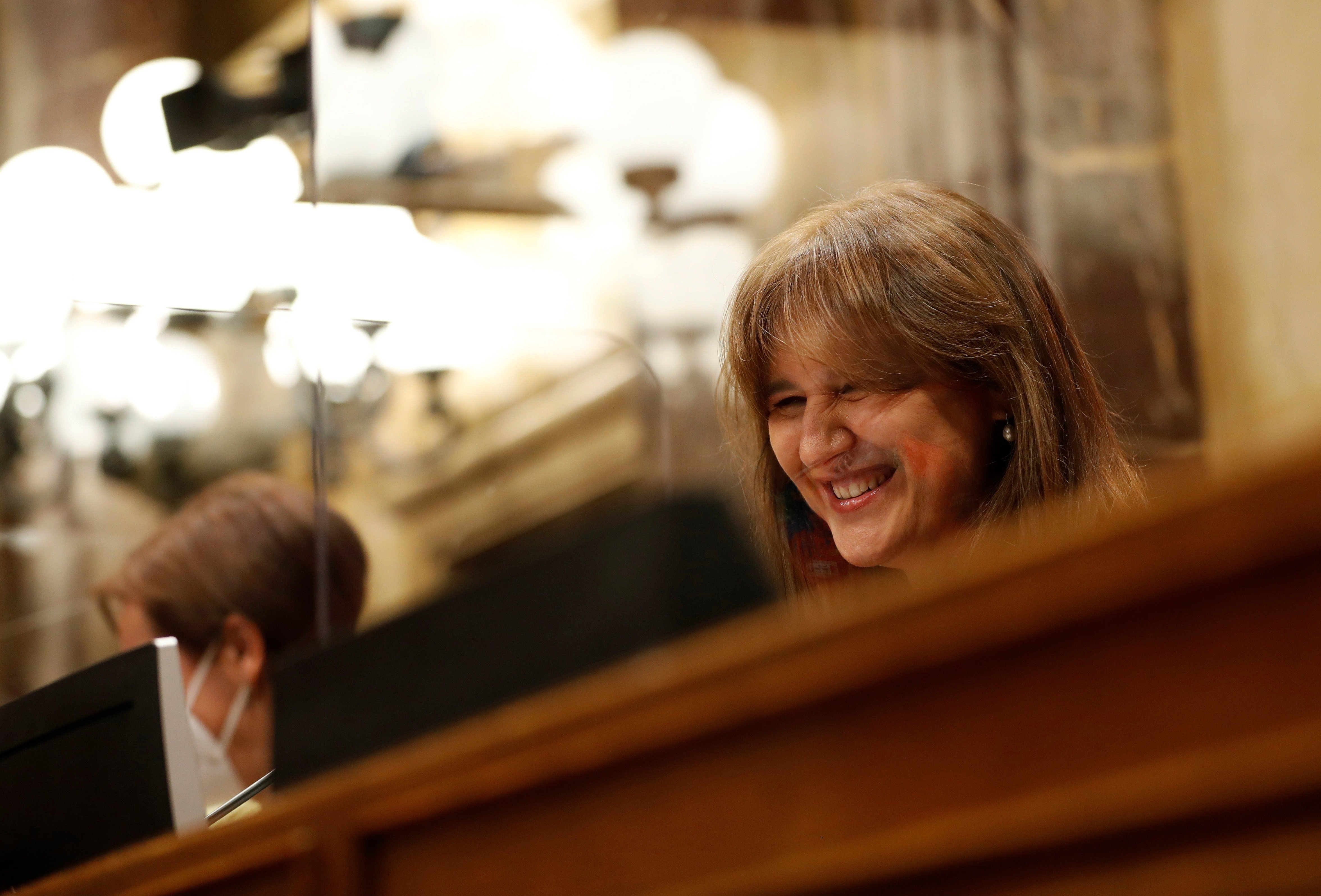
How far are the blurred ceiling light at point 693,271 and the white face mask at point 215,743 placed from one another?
2.77 m

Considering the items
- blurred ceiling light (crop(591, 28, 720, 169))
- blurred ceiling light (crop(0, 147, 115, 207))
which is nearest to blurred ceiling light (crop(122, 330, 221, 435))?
blurred ceiling light (crop(0, 147, 115, 207))

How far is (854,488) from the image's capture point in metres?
1.75

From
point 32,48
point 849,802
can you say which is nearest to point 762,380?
point 849,802

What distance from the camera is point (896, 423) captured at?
1711 millimetres

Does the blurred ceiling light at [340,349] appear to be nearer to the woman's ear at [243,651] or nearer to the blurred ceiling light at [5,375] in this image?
the blurred ceiling light at [5,375]

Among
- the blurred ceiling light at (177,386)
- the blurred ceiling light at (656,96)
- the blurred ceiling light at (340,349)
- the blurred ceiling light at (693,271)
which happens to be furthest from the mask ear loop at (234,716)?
the blurred ceiling light at (177,386)

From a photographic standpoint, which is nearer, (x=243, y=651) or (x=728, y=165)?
(x=243, y=651)

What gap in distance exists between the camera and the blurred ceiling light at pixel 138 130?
5.11 metres

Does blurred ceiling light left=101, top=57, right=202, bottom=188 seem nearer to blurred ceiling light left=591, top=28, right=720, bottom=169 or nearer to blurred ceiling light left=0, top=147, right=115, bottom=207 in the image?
blurred ceiling light left=0, top=147, right=115, bottom=207

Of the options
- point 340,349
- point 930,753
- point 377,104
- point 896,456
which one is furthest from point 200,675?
point 377,104

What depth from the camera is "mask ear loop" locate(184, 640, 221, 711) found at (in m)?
2.44

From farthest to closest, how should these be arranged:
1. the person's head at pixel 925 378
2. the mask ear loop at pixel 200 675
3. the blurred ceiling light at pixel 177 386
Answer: the blurred ceiling light at pixel 177 386
the mask ear loop at pixel 200 675
the person's head at pixel 925 378

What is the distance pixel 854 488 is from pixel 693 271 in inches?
132

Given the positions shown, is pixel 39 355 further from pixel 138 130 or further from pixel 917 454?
pixel 917 454
